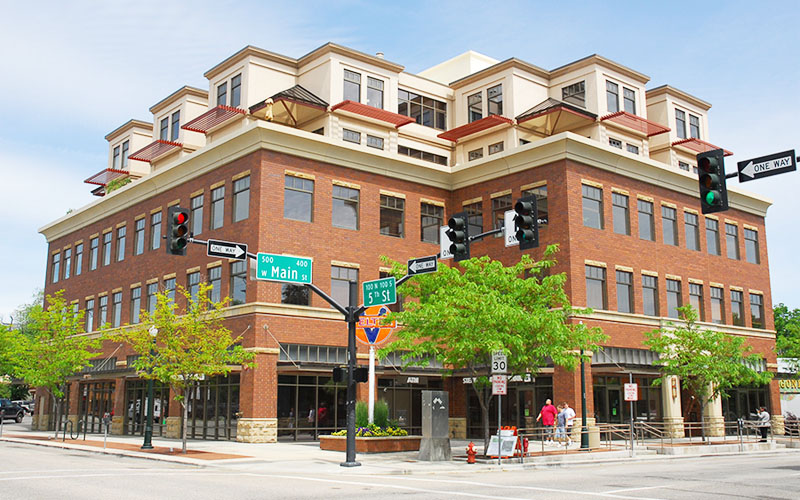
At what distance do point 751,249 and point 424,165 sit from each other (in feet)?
71.0

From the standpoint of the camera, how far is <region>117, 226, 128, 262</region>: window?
47.3 m

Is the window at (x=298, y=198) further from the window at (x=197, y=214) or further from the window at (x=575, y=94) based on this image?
the window at (x=575, y=94)

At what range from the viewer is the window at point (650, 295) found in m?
40.8

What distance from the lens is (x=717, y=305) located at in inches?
1773

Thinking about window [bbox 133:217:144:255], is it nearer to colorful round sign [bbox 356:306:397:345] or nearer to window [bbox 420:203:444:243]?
window [bbox 420:203:444:243]

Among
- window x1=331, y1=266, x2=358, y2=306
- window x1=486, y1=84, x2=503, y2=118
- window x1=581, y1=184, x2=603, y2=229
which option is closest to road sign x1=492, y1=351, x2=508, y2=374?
window x1=331, y1=266, x2=358, y2=306

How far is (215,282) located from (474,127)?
16800mm

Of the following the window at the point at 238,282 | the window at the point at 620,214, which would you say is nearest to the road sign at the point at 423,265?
the window at the point at 238,282

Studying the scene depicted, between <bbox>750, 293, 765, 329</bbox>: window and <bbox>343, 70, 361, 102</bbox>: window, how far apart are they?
85.6 ft

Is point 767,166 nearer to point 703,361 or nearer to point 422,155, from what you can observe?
point 703,361

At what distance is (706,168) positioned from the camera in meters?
13.7

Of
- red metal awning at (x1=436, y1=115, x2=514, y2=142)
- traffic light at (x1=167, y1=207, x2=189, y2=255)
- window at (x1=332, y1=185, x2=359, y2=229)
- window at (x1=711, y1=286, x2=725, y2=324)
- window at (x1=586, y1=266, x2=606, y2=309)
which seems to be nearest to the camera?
traffic light at (x1=167, y1=207, x2=189, y2=255)

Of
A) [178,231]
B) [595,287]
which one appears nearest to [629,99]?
[595,287]

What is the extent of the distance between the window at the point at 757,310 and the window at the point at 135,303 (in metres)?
35.4
